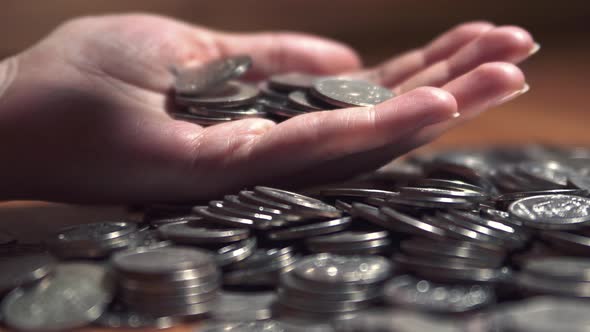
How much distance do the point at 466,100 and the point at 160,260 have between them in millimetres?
873

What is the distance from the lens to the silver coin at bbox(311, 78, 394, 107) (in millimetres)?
1936

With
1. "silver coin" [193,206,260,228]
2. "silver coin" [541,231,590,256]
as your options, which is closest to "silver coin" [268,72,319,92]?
"silver coin" [193,206,260,228]

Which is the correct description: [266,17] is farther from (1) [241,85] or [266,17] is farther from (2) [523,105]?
(1) [241,85]

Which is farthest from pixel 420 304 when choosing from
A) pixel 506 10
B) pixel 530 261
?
pixel 506 10

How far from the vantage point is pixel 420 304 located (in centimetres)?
130

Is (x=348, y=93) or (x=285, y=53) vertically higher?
(x=285, y=53)

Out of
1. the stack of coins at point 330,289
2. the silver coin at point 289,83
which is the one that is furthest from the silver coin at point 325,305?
the silver coin at point 289,83

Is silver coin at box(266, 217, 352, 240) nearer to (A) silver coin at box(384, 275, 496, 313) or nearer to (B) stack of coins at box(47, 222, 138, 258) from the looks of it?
(A) silver coin at box(384, 275, 496, 313)

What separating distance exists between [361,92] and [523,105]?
2.35 m

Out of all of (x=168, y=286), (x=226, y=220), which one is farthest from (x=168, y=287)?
(x=226, y=220)

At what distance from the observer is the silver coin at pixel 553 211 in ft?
5.20

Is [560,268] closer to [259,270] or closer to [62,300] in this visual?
[259,270]

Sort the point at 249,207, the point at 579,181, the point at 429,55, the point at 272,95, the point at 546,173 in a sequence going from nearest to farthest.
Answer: the point at 249,207
the point at 579,181
the point at 546,173
the point at 272,95
the point at 429,55

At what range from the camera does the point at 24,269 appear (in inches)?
61.5
